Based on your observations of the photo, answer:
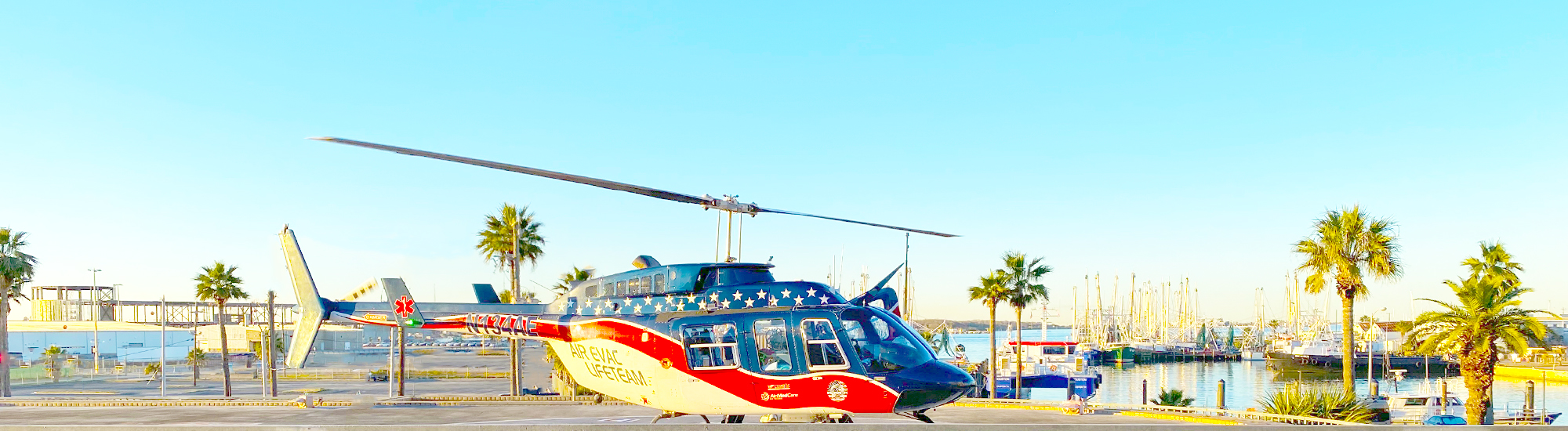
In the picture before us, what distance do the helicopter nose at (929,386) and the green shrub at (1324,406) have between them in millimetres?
9869

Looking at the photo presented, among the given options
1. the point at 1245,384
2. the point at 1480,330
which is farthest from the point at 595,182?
the point at 1245,384

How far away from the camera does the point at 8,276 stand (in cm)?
4416

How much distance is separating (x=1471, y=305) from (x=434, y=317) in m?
29.6

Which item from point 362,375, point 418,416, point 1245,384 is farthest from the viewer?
point 1245,384

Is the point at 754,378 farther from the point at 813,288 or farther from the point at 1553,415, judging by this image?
the point at 1553,415

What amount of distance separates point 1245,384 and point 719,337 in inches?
3404

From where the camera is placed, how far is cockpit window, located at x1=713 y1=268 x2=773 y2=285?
19500mm

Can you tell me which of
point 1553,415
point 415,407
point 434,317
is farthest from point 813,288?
point 1553,415

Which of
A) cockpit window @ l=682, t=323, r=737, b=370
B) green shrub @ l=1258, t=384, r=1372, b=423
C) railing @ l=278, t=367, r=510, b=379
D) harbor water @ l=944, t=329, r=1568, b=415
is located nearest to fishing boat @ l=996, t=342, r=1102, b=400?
harbor water @ l=944, t=329, r=1568, b=415

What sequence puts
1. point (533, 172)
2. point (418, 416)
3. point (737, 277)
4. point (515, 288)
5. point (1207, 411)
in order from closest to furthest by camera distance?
point (533, 172), point (737, 277), point (418, 416), point (1207, 411), point (515, 288)

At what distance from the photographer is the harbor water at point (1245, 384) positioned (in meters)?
67.3

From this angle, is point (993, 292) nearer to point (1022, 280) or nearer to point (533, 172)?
point (1022, 280)

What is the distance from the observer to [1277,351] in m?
115

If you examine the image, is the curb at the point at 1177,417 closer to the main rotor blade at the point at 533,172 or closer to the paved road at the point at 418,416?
the paved road at the point at 418,416
